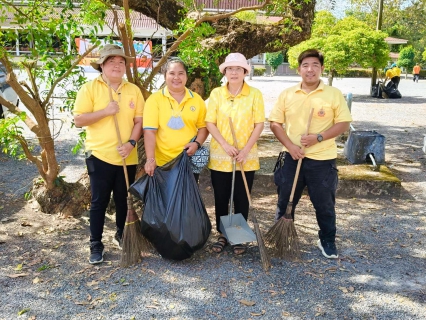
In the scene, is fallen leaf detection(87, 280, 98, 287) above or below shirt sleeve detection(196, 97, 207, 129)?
below

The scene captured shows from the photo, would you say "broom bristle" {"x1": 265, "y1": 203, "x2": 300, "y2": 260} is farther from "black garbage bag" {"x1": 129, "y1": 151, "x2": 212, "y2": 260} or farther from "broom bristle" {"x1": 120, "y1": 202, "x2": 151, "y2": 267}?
"broom bristle" {"x1": 120, "y1": 202, "x2": 151, "y2": 267}

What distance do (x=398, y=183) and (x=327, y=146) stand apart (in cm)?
251

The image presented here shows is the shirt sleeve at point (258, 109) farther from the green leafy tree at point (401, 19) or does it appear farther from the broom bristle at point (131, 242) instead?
the green leafy tree at point (401, 19)

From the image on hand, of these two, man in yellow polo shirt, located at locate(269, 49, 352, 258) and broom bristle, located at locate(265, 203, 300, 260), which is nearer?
A: man in yellow polo shirt, located at locate(269, 49, 352, 258)

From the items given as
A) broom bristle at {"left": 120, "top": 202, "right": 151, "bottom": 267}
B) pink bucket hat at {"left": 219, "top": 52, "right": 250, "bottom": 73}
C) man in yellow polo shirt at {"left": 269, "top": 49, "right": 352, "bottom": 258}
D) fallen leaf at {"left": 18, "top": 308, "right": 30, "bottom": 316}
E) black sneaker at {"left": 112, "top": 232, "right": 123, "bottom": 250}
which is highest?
pink bucket hat at {"left": 219, "top": 52, "right": 250, "bottom": 73}

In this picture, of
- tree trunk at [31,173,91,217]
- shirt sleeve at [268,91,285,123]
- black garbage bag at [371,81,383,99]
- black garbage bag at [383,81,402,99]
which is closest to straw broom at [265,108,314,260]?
shirt sleeve at [268,91,285,123]

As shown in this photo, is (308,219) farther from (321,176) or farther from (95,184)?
(95,184)

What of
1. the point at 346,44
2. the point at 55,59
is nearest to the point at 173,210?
the point at 55,59

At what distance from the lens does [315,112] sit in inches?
143

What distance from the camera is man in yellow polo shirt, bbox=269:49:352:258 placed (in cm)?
361

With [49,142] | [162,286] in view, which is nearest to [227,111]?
[162,286]

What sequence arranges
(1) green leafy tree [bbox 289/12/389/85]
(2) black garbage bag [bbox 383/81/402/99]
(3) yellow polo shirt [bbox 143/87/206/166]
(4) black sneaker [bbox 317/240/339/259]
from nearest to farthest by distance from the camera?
(3) yellow polo shirt [bbox 143/87/206/166], (4) black sneaker [bbox 317/240/339/259], (1) green leafy tree [bbox 289/12/389/85], (2) black garbage bag [bbox 383/81/402/99]

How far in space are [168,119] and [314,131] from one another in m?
1.18

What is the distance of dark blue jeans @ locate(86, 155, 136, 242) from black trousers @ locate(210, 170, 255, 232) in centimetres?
72
